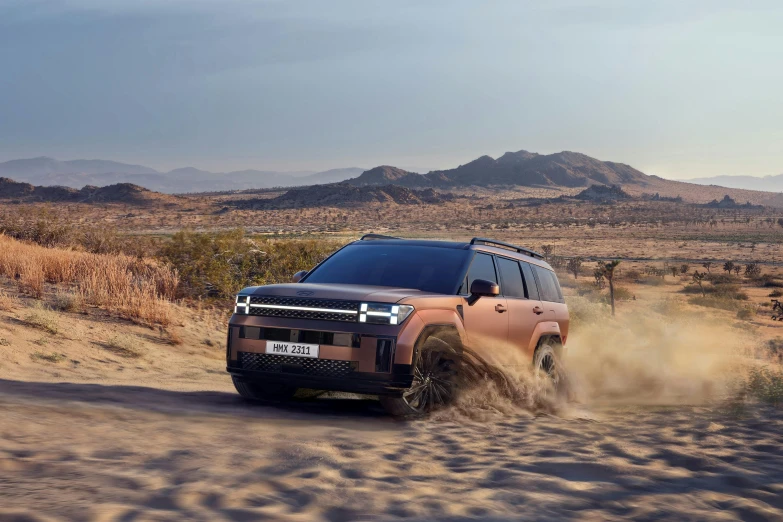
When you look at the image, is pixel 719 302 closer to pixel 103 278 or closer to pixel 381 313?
pixel 103 278

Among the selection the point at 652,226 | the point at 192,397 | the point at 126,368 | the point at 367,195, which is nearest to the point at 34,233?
the point at 126,368

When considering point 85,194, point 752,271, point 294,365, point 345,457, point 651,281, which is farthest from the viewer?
point 85,194

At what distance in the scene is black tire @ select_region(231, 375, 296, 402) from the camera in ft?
26.1

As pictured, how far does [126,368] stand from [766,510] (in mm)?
7883

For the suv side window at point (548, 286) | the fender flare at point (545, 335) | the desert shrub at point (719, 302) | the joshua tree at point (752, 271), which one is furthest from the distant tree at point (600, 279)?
the fender flare at point (545, 335)

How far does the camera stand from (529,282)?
9.22 metres

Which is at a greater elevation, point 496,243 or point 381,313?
point 496,243

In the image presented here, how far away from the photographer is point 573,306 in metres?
22.1

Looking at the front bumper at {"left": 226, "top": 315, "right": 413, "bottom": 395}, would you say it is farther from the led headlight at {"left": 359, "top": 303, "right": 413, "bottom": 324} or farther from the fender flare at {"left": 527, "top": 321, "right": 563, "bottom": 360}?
the fender flare at {"left": 527, "top": 321, "right": 563, "bottom": 360}

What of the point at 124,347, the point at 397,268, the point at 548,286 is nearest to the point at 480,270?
the point at 397,268

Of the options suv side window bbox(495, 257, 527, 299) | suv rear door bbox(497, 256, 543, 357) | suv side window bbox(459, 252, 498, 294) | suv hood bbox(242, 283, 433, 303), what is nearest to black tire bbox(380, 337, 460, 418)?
suv hood bbox(242, 283, 433, 303)

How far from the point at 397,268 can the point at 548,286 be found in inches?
98.2

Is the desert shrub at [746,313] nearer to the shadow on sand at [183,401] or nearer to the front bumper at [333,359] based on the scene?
the shadow on sand at [183,401]

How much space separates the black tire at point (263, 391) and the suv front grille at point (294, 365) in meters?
0.62
